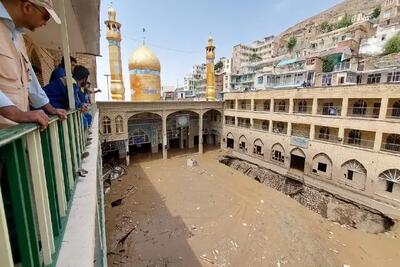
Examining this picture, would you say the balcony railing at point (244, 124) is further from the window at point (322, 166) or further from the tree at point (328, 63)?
the tree at point (328, 63)

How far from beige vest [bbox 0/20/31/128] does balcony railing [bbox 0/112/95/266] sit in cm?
28

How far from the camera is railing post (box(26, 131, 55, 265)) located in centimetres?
116

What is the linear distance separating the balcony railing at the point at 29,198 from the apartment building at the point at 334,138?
1481cm

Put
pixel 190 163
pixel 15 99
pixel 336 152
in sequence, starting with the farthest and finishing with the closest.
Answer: pixel 190 163, pixel 336 152, pixel 15 99

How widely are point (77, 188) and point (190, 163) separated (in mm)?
16483

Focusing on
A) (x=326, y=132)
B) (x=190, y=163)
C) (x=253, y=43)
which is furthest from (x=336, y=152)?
(x=253, y=43)

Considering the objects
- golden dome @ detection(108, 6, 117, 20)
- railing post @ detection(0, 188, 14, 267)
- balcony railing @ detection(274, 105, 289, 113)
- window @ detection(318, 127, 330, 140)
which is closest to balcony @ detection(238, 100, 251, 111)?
balcony railing @ detection(274, 105, 289, 113)

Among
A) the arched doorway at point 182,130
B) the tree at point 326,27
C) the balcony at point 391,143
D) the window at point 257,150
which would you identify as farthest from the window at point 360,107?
the tree at point 326,27

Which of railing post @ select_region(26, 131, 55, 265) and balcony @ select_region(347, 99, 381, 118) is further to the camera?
balcony @ select_region(347, 99, 381, 118)

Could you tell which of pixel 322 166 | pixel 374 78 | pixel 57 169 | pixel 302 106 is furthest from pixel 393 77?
pixel 57 169

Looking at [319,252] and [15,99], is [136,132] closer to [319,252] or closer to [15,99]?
[319,252]

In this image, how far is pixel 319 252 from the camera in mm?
8633

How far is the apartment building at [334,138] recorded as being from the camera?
11.3m

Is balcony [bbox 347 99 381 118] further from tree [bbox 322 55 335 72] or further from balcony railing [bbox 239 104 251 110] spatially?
tree [bbox 322 55 335 72]
